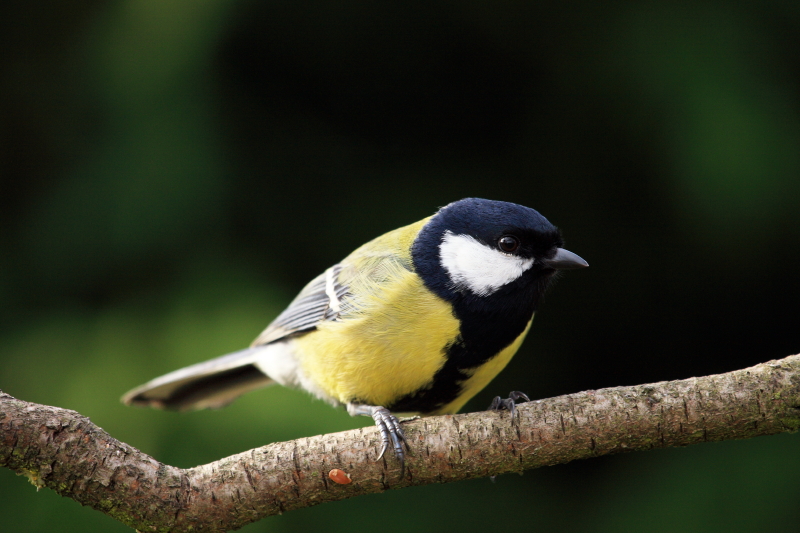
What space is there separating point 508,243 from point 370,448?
620 millimetres

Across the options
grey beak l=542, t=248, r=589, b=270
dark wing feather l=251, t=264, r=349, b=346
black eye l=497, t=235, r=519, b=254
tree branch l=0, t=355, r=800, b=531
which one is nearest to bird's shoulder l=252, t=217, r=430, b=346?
dark wing feather l=251, t=264, r=349, b=346

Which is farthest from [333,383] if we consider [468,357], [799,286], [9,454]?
[799,286]

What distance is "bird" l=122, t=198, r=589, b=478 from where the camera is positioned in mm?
1650

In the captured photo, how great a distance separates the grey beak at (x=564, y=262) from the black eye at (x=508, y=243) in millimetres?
85

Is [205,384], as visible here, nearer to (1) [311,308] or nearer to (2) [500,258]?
(1) [311,308]

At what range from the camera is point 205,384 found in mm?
2170

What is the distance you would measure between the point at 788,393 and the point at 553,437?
0.43 m

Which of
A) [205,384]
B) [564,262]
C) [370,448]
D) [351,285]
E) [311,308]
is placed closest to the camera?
[370,448]

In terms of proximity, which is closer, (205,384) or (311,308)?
(311,308)

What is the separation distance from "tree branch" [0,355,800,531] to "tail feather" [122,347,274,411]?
775 millimetres

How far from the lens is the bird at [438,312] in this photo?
165 centimetres

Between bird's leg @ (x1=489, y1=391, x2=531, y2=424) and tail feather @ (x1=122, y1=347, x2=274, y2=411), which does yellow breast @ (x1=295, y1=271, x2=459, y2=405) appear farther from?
tail feather @ (x1=122, y1=347, x2=274, y2=411)

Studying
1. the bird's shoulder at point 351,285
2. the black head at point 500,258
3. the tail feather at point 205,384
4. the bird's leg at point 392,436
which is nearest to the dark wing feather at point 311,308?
the bird's shoulder at point 351,285

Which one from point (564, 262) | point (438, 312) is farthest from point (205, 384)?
point (564, 262)
